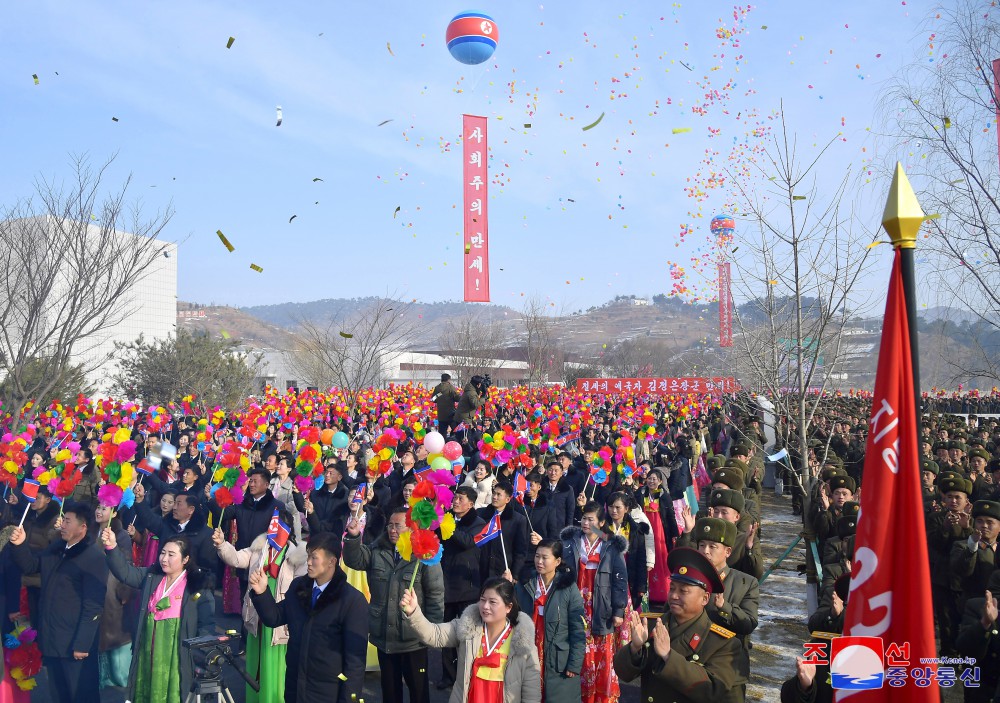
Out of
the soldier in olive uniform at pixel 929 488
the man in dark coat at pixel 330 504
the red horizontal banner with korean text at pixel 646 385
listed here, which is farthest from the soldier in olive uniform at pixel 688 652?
the red horizontal banner with korean text at pixel 646 385

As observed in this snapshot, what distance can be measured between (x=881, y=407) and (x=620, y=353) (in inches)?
2666

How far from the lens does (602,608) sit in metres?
5.76

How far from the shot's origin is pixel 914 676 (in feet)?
7.45

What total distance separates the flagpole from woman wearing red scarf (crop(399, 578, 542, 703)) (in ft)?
8.46

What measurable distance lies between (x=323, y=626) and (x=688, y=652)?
2.09 metres

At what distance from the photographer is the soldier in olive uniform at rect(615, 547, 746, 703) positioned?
340 centimetres

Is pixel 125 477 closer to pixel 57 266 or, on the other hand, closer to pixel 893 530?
pixel 893 530

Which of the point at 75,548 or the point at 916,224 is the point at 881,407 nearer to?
the point at 916,224

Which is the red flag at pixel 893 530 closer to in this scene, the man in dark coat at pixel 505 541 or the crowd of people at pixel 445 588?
the crowd of people at pixel 445 588

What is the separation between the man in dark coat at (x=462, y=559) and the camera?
6.32 metres

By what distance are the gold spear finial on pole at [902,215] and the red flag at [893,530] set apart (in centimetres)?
7

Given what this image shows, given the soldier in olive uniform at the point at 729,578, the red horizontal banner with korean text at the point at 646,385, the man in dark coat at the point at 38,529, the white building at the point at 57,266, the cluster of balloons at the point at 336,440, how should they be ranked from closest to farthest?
the soldier in olive uniform at the point at 729,578 < the man in dark coat at the point at 38,529 < the cluster of balloons at the point at 336,440 < the white building at the point at 57,266 < the red horizontal banner with korean text at the point at 646,385

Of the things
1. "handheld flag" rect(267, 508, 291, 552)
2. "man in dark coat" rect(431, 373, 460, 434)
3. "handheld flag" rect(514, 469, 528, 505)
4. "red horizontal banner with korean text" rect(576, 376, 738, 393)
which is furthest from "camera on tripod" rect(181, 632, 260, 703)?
"red horizontal banner with korean text" rect(576, 376, 738, 393)

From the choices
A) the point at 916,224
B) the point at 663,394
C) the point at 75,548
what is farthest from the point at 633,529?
the point at 663,394
